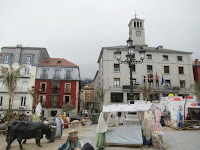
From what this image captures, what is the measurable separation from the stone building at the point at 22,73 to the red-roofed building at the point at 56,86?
4.71 feet

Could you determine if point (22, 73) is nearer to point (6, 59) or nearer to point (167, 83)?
point (6, 59)

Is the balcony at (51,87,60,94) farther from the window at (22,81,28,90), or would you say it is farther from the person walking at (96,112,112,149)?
the person walking at (96,112,112,149)

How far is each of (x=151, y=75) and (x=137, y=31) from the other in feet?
40.9

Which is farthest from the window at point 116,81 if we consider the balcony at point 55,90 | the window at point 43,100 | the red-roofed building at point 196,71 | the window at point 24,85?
the red-roofed building at point 196,71

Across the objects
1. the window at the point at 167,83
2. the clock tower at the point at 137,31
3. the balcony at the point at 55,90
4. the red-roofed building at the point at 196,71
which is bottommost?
the balcony at the point at 55,90

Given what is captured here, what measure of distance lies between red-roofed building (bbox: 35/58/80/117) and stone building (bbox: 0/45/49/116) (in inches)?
56.5

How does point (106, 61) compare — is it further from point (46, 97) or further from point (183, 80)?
point (183, 80)

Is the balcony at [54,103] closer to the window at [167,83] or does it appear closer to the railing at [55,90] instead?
the railing at [55,90]

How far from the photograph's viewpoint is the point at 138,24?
37.6m

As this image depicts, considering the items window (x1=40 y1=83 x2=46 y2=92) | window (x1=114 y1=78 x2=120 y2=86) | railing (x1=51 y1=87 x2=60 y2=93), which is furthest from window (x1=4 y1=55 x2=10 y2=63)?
window (x1=114 y1=78 x2=120 y2=86)

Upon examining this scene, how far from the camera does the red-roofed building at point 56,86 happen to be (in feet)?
94.7

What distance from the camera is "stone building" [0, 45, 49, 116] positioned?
27.8 metres

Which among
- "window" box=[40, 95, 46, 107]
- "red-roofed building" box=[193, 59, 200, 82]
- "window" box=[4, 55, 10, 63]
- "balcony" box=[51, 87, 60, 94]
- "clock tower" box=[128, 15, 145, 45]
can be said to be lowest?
"window" box=[40, 95, 46, 107]

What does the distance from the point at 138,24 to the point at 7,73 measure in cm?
3314
